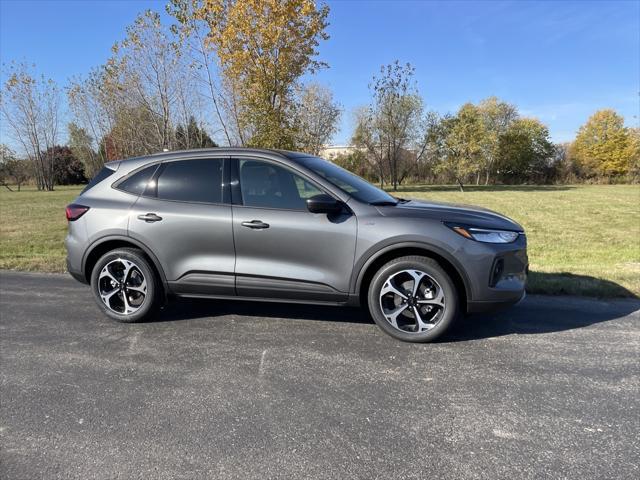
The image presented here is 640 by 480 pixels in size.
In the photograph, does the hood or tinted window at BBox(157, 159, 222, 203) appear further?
tinted window at BBox(157, 159, 222, 203)

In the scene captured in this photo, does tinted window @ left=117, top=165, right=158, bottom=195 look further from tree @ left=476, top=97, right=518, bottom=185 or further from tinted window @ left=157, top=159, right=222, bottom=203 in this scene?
tree @ left=476, top=97, right=518, bottom=185

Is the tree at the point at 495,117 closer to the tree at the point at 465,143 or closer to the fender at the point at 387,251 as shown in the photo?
the tree at the point at 465,143

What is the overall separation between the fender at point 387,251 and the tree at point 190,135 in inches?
797

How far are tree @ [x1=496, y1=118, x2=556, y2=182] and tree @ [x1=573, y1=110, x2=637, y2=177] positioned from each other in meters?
5.13

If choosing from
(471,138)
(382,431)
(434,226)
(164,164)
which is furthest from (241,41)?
(471,138)

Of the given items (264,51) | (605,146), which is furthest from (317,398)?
(605,146)

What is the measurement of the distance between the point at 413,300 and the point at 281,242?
129 cm

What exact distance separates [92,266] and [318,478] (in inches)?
141

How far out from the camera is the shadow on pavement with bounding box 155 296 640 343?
4.12m

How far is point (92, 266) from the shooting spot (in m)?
4.63

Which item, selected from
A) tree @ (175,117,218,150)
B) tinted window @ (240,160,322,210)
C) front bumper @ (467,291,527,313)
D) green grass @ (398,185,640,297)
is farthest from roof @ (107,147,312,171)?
tree @ (175,117,218,150)

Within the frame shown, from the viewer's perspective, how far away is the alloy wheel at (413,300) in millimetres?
3773

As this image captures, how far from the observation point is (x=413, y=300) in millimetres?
3789

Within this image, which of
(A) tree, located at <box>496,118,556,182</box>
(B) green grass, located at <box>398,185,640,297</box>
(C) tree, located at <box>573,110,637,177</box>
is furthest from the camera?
(C) tree, located at <box>573,110,637,177</box>
